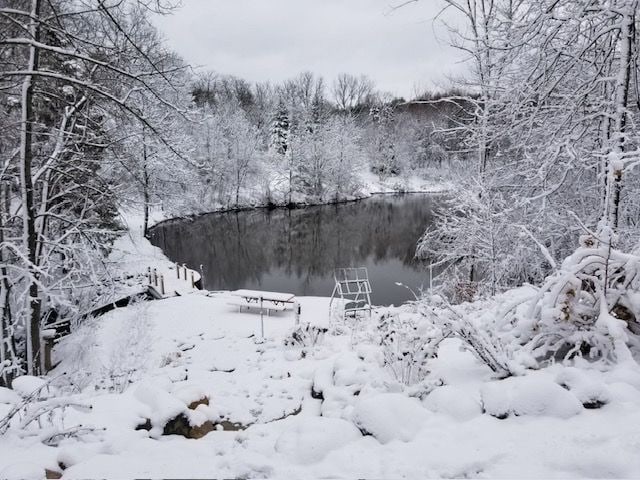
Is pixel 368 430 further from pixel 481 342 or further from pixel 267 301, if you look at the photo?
pixel 267 301

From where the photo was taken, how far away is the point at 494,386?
2.98 meters

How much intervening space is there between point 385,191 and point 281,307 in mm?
46714

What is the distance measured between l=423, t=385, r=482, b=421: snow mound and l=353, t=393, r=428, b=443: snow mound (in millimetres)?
Answer: 154

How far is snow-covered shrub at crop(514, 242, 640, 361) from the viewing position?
11.2ft

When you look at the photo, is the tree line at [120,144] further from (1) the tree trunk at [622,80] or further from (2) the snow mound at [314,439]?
(1) the tree trunk at [622,80]

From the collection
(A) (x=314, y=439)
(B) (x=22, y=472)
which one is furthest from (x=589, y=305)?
(B) (x=22, y=472)

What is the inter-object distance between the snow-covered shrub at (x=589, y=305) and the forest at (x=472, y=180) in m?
0.02

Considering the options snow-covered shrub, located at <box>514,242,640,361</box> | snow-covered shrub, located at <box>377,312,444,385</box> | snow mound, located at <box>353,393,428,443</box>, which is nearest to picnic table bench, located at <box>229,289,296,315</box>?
snow-covered shrub, located at <box>377,312,444,385</box>

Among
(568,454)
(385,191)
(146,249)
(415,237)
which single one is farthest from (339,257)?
(385,191)

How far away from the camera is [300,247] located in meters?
27.1

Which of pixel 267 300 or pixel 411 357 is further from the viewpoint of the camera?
pixel 267 300

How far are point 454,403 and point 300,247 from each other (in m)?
24.2

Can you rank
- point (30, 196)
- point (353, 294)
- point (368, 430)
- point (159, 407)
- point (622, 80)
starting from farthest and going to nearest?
point (353, 294)
point (30, 196)
point (622, 80)
point (159, 407)
point (368, 430)

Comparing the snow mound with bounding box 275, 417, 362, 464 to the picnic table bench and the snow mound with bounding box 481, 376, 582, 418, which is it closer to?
the snow mound with bounding box 481, 376, 582, 418
